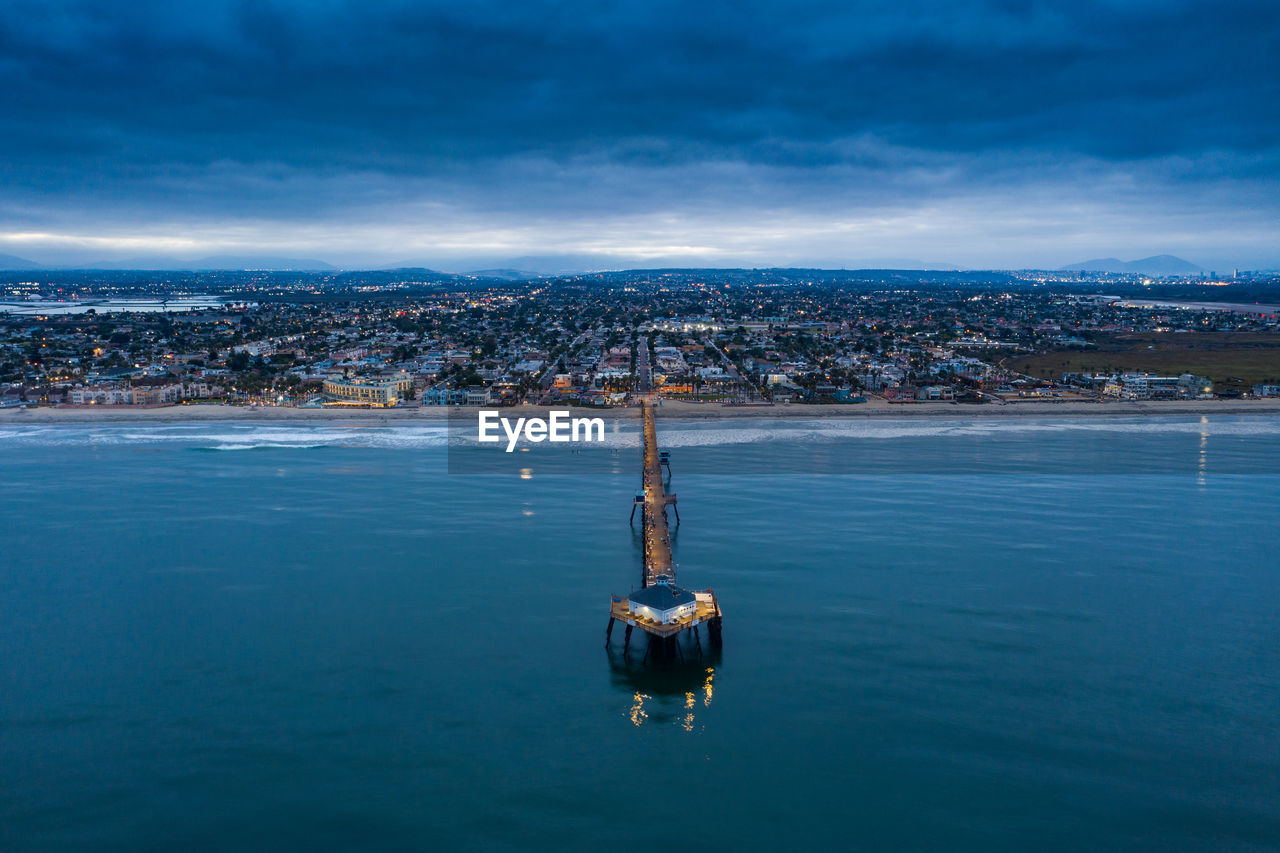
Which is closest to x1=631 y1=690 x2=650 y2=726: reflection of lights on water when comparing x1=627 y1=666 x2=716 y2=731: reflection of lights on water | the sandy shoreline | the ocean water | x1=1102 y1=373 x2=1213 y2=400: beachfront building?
x1=627 y1=666 x2=716 y2=731: reflection of lights on water

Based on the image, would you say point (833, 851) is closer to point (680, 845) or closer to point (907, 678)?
point (680, 845)

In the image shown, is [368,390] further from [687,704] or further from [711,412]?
[687,704]

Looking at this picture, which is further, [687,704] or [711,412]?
[711,412]

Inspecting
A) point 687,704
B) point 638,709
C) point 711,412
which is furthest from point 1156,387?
point 638,709

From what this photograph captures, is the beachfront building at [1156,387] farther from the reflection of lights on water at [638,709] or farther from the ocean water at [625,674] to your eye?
the reflection of lights on water at [638,709]

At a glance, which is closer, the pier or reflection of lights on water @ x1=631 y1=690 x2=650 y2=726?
reflection of lights on water @ x1=631 y1=690 x2=650 y2=726

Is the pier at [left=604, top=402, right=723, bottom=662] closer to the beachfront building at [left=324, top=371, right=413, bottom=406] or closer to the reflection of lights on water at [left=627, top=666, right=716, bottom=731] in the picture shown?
the reflection of lights on water at [left=627, top=666, right=716, bottom=731]
